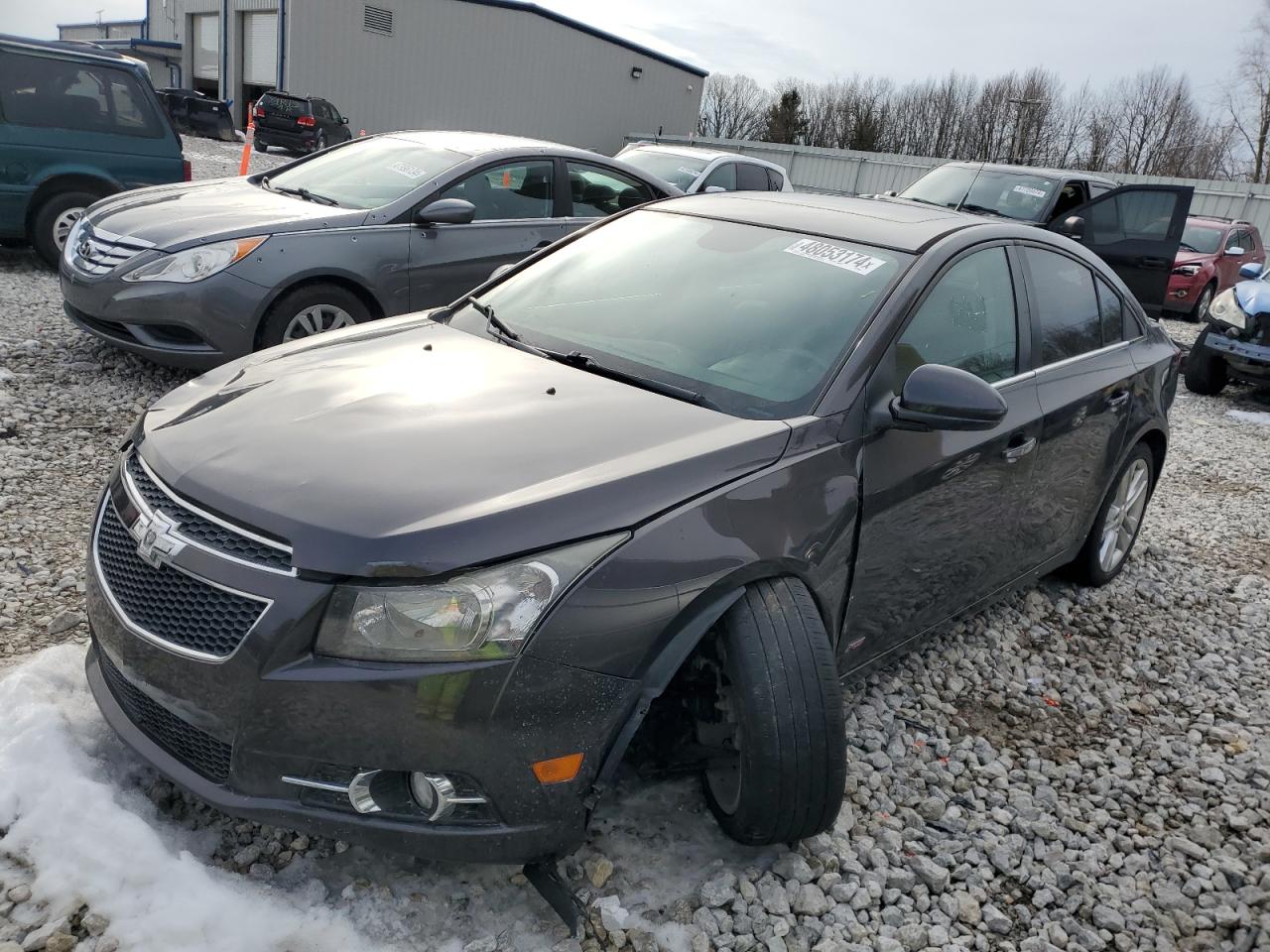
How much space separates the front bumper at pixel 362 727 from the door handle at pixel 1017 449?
1.77m

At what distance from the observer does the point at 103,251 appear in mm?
5414

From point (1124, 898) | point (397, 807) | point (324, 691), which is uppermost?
point (324, 691)

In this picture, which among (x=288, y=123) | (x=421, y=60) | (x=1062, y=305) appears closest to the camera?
(x=1062, y=305)

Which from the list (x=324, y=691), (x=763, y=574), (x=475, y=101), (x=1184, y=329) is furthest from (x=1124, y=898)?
(x=475, y=101)

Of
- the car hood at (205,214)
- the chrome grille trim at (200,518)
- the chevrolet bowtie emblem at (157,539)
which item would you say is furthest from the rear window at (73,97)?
the chevrolet bowtie emblem at (157,539)

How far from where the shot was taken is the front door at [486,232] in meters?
5.83

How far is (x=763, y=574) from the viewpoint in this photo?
2.34 meters

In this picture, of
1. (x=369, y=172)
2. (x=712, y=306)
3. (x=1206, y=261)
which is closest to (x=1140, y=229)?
(x=1206, y=261)

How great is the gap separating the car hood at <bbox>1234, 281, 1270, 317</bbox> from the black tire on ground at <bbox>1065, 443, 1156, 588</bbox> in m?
5.70

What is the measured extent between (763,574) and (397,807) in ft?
3.14

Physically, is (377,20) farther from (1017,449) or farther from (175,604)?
(175,604)

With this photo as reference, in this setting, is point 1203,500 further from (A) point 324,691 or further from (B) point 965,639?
(A) point 324,691

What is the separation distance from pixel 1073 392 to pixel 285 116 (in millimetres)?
24179

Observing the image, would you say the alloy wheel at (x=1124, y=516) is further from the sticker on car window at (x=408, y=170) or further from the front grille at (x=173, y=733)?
the sticker on car window at (x=408, y=170)
